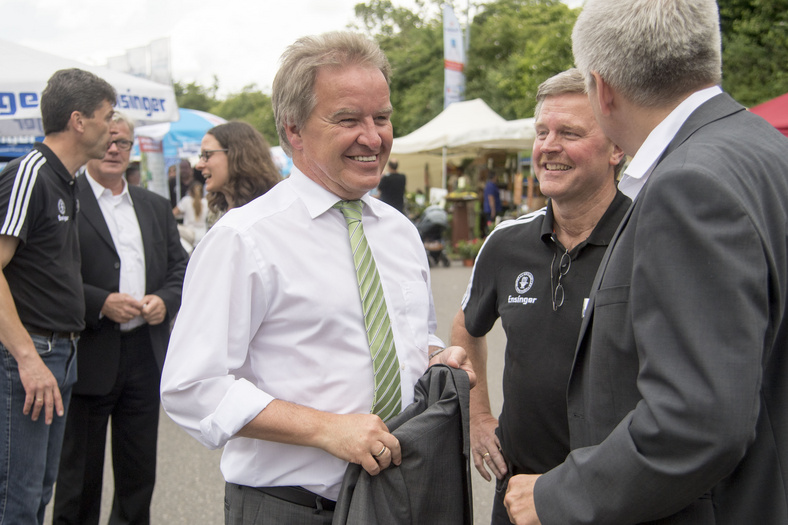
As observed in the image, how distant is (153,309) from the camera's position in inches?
129

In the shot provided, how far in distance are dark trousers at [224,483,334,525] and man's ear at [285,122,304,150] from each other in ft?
3.10

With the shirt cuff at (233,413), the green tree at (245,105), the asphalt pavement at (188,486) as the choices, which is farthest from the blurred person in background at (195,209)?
the green tree at (245,105)

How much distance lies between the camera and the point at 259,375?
1.69m

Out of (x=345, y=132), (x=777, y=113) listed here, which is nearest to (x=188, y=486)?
(x=345, y=132)

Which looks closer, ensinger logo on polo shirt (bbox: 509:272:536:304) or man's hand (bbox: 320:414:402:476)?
man's hand (bbox: 320:414:402:476)

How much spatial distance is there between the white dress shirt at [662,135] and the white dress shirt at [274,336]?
781mm

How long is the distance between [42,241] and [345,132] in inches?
65.8

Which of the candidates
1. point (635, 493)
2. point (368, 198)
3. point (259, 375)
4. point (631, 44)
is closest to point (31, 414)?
point (259, 375)

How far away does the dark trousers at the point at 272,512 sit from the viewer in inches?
66.1

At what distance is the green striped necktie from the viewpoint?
5.69ft

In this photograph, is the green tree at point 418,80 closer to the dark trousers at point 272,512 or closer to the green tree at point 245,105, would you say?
the green tree at point 245,105

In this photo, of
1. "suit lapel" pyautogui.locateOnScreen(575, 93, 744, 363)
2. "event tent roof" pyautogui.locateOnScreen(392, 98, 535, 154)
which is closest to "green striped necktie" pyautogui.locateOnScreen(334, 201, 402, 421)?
"suit lapel" pyautogui.locateOnScreen(575, 93, 744, 363)

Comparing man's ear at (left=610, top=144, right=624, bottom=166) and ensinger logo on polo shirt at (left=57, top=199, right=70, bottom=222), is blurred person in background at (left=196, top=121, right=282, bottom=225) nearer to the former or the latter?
ensinger logo on polo shirt at (left=57, top=199, right=70, bottom=222)

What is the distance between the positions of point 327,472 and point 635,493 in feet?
2.69
